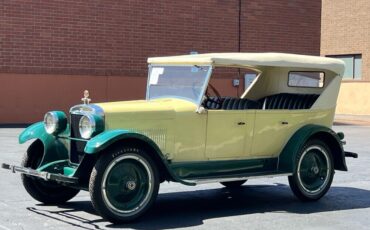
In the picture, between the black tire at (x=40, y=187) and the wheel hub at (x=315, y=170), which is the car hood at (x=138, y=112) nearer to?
the black tire at (x=40, y=187)

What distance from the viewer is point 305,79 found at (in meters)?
9.14

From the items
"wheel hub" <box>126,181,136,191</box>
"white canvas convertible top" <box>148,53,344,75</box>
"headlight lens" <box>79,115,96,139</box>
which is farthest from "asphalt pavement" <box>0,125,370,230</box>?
"white canvas convertible top" <box>148,53,344,75</box>

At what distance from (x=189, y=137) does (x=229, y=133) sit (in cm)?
58

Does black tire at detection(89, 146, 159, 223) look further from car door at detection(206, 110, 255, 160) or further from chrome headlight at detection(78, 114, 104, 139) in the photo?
car door at detection(206, 110, 255, 160)

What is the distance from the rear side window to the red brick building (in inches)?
458

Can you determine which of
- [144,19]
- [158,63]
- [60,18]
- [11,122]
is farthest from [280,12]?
[158,63]

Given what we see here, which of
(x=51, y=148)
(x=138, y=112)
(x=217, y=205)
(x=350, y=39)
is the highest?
(x=350, y=39)

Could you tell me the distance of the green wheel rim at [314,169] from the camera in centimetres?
834

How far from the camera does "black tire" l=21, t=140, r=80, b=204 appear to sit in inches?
306

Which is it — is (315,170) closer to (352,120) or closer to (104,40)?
(104,40)

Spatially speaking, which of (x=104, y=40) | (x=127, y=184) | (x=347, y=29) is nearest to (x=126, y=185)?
(x=127, y=184)

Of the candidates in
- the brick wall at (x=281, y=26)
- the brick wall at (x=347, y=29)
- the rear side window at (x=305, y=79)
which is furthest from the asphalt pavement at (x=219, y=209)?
the brick wall at (x=347, y=29)

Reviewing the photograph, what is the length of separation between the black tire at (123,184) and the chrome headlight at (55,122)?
1104mm

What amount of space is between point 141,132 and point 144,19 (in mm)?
14019
